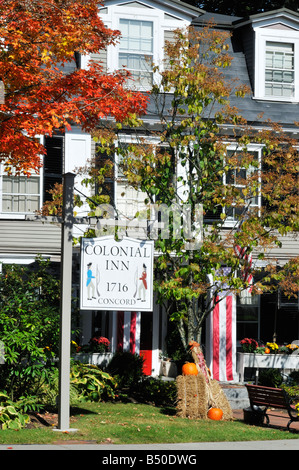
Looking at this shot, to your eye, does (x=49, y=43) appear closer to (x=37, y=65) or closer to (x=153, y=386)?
(x=37, y=65)

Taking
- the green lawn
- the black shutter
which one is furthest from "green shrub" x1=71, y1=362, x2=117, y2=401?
the black shutter

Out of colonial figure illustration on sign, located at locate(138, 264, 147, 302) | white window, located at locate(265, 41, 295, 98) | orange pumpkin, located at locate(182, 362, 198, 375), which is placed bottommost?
orange pumpkin, located at locate(182, 362, 198, 375)

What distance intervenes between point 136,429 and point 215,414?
8.17 ft

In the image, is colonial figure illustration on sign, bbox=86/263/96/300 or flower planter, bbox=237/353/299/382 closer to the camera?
colonial figure illustration on sign, bbox=86/263/96/300

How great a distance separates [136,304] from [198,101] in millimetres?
4842

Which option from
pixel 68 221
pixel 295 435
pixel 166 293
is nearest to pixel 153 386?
pixel 166 293

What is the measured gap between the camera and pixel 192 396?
1457 centimetres

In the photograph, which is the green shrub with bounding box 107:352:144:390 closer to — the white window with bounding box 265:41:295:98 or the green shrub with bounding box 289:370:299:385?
the green shrub with bounding box 289:370:299:385

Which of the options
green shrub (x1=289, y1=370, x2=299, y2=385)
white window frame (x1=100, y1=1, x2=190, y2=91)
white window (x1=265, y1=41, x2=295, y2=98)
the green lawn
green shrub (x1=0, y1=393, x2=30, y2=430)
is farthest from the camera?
white window (x1=265, y1=41, x2=295, y2=98)

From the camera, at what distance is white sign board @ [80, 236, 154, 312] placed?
41.4ft

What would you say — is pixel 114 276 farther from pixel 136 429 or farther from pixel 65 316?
pixel 136 429

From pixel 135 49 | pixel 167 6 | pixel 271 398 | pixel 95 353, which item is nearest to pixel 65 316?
pixel 271 398

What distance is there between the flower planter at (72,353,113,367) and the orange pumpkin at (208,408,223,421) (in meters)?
4.13

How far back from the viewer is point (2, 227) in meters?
18.9
